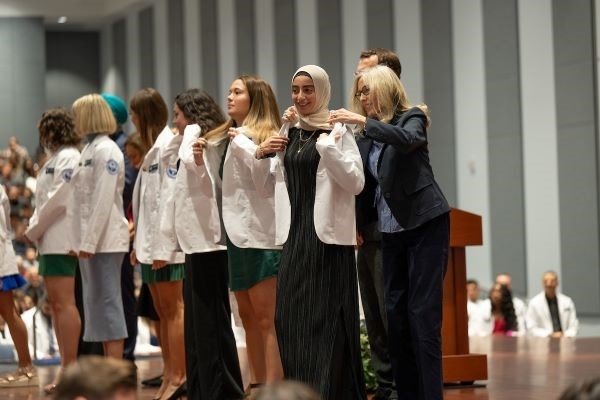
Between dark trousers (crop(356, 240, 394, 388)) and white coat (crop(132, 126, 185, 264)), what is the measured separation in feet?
3.29

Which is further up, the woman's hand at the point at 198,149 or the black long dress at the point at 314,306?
the woman's hand at the point at 198,149

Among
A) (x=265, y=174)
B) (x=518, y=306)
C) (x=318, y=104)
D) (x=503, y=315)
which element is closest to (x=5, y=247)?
(x=265, y=174)

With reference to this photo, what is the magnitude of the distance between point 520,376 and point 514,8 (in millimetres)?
8715

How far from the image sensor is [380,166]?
5312 mm

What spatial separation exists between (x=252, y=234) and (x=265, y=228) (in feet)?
0.24

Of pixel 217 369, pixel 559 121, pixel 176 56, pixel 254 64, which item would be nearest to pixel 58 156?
pixel 217 369

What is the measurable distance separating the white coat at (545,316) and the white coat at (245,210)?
8.68 meters

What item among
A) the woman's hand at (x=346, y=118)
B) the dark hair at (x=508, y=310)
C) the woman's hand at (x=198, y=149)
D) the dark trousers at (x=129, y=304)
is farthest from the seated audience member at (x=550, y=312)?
the woman's hand at (x=346, y=118)

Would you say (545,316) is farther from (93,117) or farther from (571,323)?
(93,117)

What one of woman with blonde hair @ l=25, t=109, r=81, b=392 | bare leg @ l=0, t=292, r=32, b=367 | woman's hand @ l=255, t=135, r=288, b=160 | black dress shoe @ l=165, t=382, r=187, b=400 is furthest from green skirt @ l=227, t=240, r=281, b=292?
bare leg @ l=0, t=292, r=32, b=367

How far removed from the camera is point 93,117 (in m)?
7.03

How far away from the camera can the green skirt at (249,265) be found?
5695 millimetres

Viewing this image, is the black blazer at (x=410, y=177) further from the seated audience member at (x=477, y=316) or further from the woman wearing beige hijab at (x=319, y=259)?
the seated audience member at (x=477, y=316)

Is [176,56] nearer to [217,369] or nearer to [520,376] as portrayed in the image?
[520,376]
